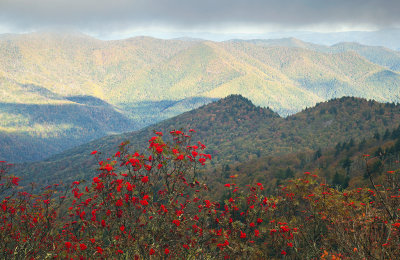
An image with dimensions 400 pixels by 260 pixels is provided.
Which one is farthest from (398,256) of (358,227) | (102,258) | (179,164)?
(102,258)

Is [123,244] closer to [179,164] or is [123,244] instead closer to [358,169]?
[179,164]

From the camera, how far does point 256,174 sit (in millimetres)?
182625

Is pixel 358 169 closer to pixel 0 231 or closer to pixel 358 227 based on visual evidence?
pixel 358 227

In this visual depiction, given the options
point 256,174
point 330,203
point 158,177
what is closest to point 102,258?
point 158,177

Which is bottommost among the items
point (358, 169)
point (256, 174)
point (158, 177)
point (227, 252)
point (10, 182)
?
point (256, 174)

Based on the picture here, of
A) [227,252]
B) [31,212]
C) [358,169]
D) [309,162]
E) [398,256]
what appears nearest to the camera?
[398,256]

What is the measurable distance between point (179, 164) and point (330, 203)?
14.4 meters

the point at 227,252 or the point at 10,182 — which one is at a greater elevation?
the point at 10,182

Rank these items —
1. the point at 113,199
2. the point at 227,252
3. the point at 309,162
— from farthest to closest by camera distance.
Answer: the point at 309,162 < the point at 227,252 < the point at 113,199

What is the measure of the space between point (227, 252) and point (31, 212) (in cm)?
1511

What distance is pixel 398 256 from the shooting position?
47.3 feet

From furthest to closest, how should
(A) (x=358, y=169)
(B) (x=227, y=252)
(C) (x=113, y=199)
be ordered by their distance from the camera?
(A) (x=358, y=169) < (B) (x=227, y=252) < (C) (x=113, y=199)

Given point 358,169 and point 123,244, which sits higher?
point 123,244

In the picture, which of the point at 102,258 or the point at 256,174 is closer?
the point at 102,258
